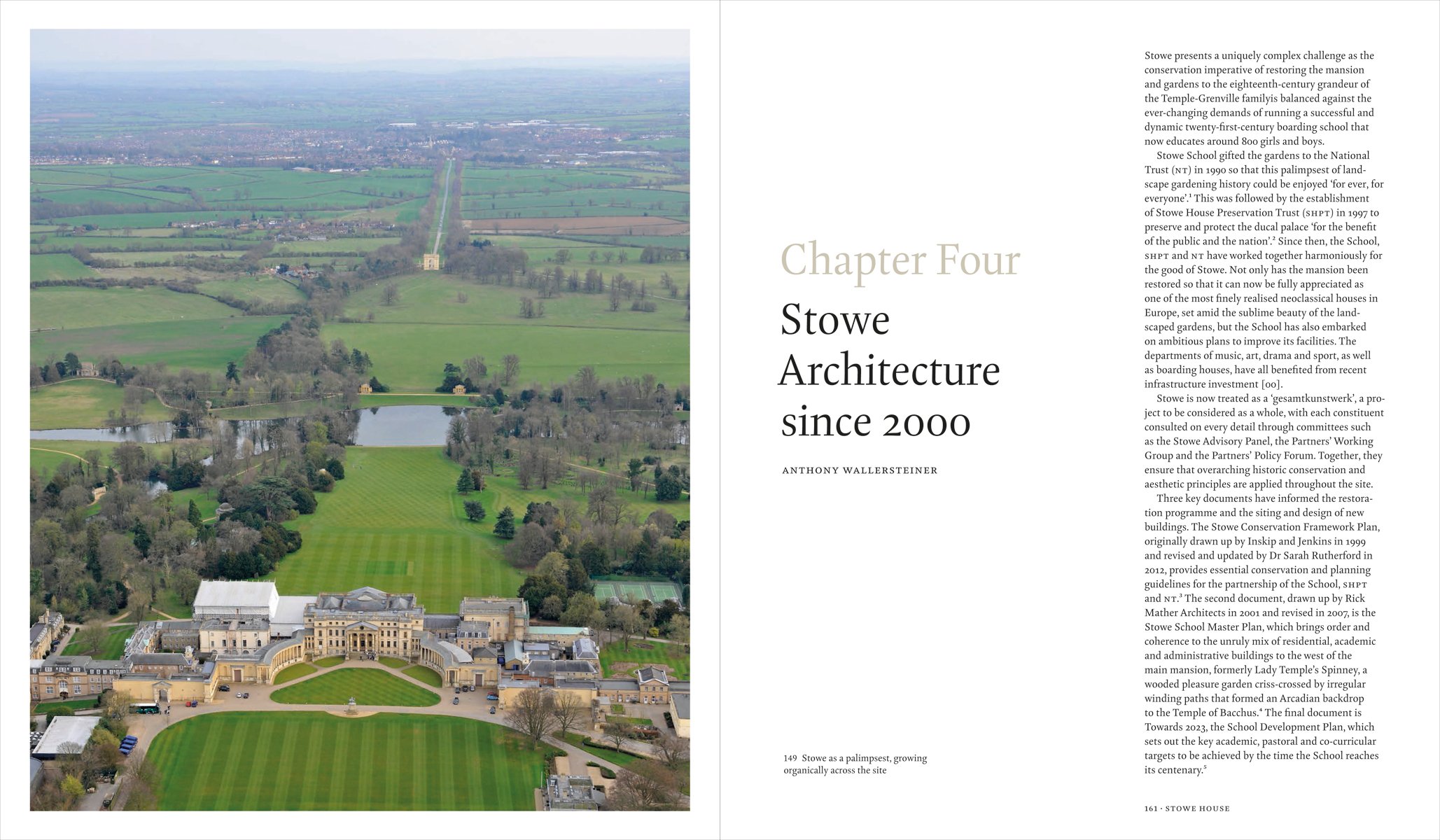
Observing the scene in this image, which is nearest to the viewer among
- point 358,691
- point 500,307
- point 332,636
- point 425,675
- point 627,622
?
point 358,691

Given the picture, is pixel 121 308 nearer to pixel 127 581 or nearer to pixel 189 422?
pixel 189 422

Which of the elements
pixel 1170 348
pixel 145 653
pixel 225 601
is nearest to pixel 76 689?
pixel 145 653

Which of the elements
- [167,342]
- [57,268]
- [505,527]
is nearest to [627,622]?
[505,527]

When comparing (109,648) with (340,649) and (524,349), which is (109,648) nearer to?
(340,649)

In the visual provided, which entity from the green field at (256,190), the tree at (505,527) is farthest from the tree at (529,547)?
the green field at (256,190)

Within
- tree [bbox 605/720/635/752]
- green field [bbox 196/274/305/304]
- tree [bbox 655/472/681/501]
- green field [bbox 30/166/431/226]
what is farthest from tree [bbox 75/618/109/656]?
green field [bbox 30/166/431/226]

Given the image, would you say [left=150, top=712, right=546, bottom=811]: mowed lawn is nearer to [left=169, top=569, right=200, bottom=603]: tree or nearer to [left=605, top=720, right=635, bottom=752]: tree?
[left=605, top=720, right=635, bottom=752]: tree

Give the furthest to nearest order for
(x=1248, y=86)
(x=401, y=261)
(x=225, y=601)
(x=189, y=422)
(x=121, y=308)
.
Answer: (x=401, y=261) < (x=121, y=308) < (x=189, y=422) < (x=225, y=601) < (x=1248, y=86)
